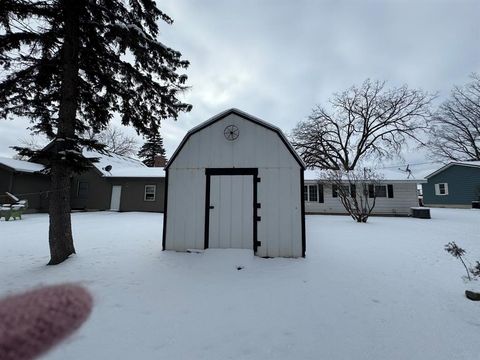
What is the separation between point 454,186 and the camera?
2219cm

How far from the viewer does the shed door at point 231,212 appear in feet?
19.4

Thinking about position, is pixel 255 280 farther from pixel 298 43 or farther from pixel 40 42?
pixel 298 43

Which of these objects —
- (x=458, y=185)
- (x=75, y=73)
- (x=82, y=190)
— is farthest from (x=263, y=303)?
(x=458, y=185)

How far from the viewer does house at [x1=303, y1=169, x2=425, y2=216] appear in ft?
53.1

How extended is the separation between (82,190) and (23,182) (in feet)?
11.4

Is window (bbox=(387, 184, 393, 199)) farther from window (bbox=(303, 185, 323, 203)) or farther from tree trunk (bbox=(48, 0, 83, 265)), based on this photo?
tree trunk (bbox=(48, 0, 83, 265))

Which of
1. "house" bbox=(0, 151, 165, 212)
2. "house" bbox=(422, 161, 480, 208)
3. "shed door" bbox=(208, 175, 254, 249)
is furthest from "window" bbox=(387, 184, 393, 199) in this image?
"house" bbox=(0, 151, 165, 212)

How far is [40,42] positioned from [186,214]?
5224 mm

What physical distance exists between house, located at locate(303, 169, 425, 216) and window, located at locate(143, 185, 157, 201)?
11.7m

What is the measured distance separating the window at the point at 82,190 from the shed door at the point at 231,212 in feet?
53.7

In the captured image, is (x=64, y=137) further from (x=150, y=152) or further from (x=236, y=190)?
(x=150, y=152)

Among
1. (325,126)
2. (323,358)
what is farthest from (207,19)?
(325,126)

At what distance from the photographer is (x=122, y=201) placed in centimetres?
1762

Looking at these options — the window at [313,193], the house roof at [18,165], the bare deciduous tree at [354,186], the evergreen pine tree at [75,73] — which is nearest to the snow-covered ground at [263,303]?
the evergreen pine tree at [75,73]
